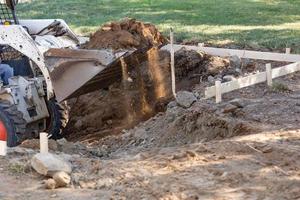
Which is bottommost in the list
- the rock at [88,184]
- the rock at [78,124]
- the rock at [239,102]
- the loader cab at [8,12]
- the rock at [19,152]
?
the rock at [78,124]

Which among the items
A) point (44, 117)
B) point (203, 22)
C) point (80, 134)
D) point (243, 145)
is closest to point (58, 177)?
point (243, 145)

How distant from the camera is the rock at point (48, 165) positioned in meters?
6.29

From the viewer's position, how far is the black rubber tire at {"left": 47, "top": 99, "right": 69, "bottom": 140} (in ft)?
33.4

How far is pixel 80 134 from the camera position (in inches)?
451

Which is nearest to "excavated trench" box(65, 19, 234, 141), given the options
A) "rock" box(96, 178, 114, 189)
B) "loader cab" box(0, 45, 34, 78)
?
"loader cab" box(0, 45, 34, 78)

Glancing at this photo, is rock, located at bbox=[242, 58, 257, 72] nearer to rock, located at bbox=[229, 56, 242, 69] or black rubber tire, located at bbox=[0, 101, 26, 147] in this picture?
rock, located at bbox=[229, 56, 242, 69]

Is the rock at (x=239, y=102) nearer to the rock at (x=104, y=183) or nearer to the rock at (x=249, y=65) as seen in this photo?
the rock at (x=249, y=65)

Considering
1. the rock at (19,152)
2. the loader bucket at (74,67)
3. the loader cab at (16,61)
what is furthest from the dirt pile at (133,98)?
the rock at (19,152)

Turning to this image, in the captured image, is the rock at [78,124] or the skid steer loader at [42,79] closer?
the skid steer loader at [42,79]

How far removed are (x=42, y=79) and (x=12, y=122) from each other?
1103 millimetres

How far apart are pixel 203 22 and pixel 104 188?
14.3 meters

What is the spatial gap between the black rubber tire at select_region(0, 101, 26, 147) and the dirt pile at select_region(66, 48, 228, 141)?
2054mm

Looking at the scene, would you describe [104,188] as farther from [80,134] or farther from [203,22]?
[203,22]

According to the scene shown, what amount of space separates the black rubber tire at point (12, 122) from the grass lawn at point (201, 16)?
726 cm
